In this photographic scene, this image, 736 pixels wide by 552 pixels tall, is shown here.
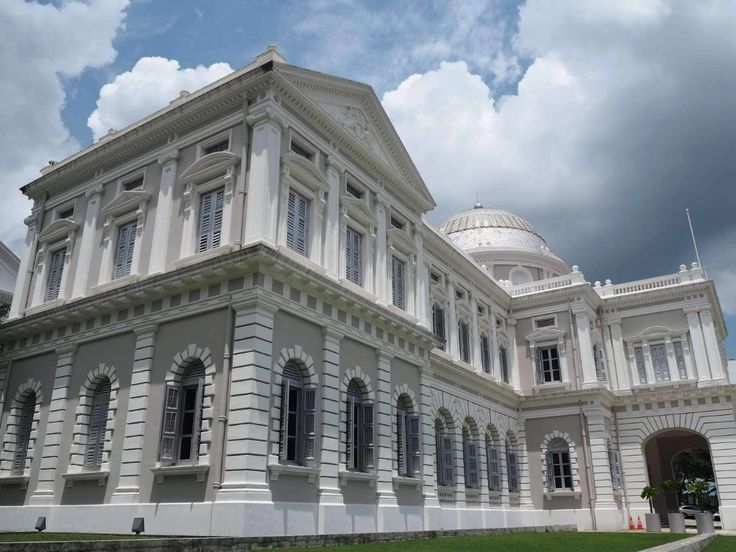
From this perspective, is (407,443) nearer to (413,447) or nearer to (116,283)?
(413,447)

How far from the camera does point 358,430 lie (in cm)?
1967

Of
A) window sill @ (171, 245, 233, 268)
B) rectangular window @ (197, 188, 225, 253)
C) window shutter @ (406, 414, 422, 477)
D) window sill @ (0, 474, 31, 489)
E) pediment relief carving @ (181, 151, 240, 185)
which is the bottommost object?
window sill @ (0, 474, 31, 489)

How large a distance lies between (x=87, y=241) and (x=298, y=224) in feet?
24.9

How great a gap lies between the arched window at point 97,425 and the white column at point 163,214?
3.78 m

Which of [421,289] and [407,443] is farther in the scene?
[421,289]

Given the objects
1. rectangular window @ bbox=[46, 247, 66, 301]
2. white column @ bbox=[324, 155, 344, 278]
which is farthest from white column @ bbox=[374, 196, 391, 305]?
rectangular window @ bbox=[46, 247, 66, 301]

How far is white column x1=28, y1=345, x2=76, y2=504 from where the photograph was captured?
1862 cm

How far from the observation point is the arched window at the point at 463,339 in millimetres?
31016

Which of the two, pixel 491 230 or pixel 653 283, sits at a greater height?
pixel 491 230

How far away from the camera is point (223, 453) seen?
1530cm

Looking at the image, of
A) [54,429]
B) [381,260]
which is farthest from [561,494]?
[54,429]

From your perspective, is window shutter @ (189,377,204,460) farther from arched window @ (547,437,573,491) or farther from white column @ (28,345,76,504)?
arched window @ (547,437,573,491)

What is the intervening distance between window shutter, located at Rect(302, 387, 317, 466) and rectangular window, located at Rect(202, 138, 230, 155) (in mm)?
7489

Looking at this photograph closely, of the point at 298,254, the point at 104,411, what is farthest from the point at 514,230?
the point at 104,411
